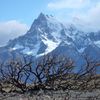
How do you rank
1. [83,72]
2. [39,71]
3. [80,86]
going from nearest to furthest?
[80,86]
[39,71]
[83,72]

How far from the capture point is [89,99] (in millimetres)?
9000

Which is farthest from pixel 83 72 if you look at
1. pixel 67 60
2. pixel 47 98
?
pixel 47 98

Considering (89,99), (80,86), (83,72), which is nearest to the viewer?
(89,99)

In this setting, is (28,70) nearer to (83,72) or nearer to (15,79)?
(15,79)

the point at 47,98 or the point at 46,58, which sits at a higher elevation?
the point at 46,58

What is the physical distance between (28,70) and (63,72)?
126 cm

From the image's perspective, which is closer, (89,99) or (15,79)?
(89,99)

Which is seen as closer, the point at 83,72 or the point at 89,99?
the point at 89,99

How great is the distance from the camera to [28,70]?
13250mm

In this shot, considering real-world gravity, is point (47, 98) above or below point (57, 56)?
below

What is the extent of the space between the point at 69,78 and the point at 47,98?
443 centimetres

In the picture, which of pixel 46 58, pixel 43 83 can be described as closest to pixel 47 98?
pixel 43 83

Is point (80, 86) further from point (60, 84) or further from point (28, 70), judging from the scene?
point (28, 70)

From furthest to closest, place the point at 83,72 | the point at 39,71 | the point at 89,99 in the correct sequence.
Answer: the point at 83,72 < the point at 39,71 < the point at 89,99
